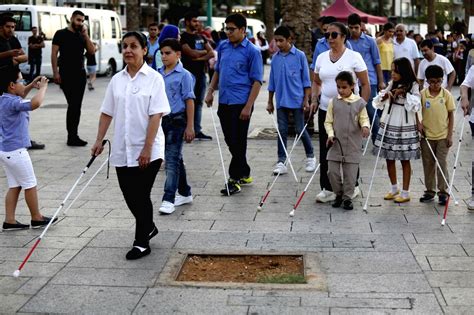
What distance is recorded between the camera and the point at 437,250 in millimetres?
6383

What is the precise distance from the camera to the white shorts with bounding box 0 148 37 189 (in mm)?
7102

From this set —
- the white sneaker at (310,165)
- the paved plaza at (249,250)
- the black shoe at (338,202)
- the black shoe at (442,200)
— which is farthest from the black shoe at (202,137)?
the black shoe at (442,200)

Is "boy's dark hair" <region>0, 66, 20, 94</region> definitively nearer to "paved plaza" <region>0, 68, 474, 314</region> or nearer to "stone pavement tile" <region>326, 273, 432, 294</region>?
"paved plaza" <region>0, 68, 474, 314</region>

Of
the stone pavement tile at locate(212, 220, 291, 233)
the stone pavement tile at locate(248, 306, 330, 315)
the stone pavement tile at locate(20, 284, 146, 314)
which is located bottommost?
the stone pavement tile at locate(212, 220, 291, 233)

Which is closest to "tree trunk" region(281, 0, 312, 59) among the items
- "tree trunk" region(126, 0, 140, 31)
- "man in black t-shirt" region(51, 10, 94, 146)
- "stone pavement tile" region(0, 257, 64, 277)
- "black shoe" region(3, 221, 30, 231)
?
"man in black t-shirt" region(51, 10, 94, 146)

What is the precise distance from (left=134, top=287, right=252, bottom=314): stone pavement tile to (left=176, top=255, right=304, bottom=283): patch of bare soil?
0.35 m

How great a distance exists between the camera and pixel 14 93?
717cm

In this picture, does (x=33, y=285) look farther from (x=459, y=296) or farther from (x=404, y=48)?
(x=404, y=48)

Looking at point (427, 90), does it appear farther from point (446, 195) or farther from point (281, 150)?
point (281, 150)

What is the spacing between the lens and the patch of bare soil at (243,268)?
5.79m

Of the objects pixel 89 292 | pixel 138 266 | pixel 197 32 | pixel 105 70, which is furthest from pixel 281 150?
pixel 105 70

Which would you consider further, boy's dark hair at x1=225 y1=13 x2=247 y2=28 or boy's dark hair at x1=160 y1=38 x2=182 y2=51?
boy's dark hair at x1=225 y1=13 x2=247 y2=28

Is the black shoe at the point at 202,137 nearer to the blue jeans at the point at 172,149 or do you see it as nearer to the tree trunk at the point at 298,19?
the tree trunk at the point at 298,19

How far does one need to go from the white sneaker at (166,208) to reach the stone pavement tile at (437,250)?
239cm
